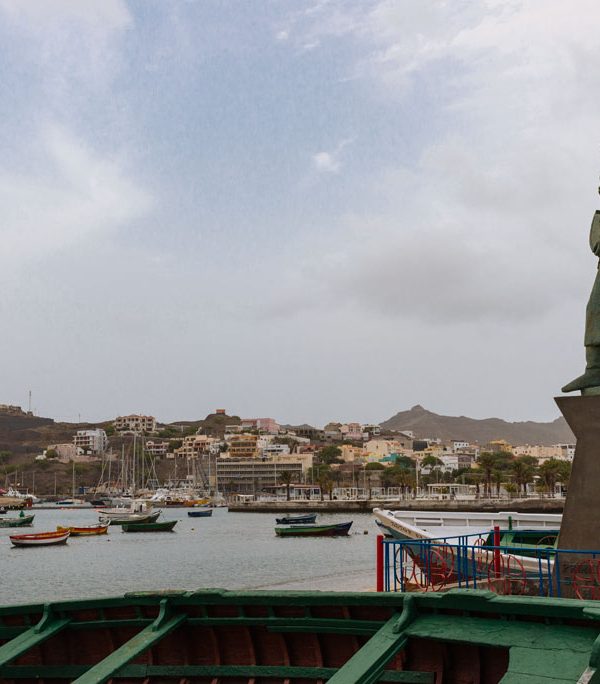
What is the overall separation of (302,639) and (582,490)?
17.8 ft

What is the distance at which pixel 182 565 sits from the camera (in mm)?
50375

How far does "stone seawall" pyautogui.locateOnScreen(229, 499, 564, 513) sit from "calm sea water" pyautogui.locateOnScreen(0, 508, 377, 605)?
37863mm

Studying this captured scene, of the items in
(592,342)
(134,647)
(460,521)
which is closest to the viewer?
(134,647)

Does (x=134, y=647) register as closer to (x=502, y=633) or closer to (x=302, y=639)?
(x=302, y=639)

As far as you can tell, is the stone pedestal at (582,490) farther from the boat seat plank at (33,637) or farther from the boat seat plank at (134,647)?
the boat seat plank at (33,637)

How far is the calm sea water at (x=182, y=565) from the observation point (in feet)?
126

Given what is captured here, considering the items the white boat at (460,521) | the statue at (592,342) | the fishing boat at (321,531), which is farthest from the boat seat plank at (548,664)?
the fishing boat at (321,531)

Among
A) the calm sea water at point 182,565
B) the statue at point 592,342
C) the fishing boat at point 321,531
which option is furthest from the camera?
the fishing boat at point 321,531

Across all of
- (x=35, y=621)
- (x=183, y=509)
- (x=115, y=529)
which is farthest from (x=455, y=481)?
(x=35, y=621)

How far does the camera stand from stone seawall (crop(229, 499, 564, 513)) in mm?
108938

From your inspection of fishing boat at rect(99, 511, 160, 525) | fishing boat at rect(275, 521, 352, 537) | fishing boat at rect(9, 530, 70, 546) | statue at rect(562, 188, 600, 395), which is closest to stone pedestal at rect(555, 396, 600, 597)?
statue at rect(562, 188, 600, 395)

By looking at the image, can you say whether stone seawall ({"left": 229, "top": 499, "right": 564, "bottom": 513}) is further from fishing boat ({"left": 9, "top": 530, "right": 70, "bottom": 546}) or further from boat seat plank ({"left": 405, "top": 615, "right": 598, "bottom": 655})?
boat seat plank ({"left": 405, "top": 615, "right": 598, "bottom": 655})

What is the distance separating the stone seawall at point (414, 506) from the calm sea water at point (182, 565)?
37.9 m

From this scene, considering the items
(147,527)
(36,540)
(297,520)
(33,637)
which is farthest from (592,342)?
(147,527)
